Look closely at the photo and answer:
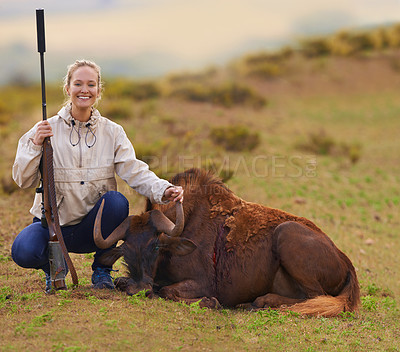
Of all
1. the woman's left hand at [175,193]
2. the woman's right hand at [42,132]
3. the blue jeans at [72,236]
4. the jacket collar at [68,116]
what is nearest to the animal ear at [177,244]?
the woman's left hand at [175,193]

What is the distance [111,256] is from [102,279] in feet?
1.01

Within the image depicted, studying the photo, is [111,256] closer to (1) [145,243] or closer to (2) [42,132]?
(1) [145,243]

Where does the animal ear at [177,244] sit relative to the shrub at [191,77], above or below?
below

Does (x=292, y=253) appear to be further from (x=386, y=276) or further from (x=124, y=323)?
(x=386, y=276)

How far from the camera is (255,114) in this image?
23391 mm

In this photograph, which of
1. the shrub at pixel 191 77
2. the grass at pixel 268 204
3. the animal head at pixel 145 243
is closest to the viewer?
the grass at pixel 268 204

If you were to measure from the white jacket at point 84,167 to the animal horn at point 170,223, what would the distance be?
177mm

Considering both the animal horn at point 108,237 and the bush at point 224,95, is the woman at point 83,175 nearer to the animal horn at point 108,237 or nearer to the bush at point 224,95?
the animal horn at point 108,237

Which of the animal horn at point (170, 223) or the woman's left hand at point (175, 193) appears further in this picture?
the woman's left hand at point (175, 193)

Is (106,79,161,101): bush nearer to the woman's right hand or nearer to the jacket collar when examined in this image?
the jacket collar

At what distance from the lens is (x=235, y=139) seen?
16094 millimetres

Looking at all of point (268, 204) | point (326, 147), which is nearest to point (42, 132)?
point (268, 204)

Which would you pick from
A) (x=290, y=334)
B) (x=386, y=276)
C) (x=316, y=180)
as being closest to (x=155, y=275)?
(x=290, y=334)

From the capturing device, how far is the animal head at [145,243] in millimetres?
5559
